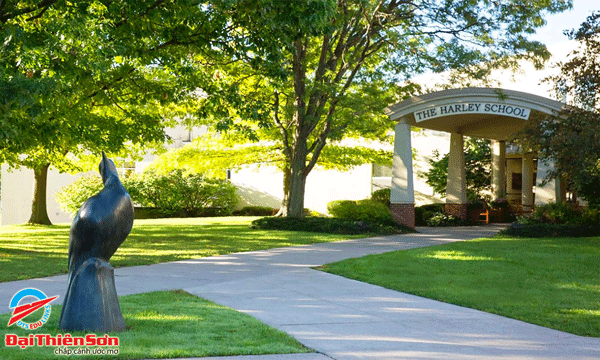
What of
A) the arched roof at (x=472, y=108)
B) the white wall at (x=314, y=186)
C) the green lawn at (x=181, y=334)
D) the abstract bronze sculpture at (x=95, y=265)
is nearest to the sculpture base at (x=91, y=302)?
the abstract bronze sculpture at (x=95, y=265)

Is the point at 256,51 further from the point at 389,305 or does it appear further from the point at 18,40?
the point at 389,305

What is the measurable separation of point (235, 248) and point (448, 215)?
12.5 metres

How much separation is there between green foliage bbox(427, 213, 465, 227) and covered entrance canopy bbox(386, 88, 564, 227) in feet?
1.24

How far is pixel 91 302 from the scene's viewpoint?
6398mm

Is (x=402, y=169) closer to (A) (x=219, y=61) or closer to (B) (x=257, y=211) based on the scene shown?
(A) (x=219, y=61)

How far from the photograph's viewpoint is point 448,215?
85.1 ft

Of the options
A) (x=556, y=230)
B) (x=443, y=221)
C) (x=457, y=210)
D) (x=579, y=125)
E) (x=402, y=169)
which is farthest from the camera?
(x=457, y=210)

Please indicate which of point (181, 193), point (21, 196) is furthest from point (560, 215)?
point (21, 196)

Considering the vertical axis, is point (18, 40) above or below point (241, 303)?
above

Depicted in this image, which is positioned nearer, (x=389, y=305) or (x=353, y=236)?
(x=389, y=305)

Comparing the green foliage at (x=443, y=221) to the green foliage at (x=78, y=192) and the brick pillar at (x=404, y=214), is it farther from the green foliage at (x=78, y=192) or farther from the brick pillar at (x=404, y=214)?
the green foliage at (x=78, y=192)

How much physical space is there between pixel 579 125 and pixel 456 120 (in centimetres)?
829

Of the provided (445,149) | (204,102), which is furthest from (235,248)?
(445,149)

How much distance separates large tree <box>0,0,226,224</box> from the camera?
1176 cm
